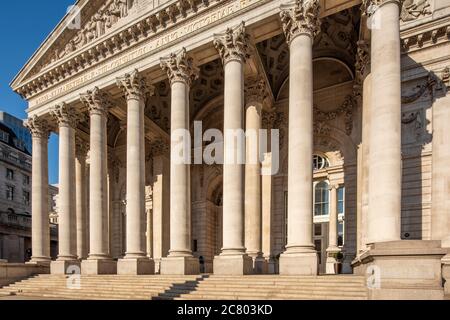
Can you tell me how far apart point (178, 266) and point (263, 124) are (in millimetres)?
14829

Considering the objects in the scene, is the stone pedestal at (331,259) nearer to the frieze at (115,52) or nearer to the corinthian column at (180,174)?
the corinthian column at (180,174)

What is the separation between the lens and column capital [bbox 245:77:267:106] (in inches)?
1011

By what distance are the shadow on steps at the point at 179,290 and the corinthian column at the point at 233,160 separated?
1631mm

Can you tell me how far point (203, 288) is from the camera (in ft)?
55.0

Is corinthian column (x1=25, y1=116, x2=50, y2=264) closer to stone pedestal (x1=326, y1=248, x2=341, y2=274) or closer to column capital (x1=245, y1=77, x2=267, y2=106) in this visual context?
column capital (x1=245, y1=77, x2=267, y2=106)

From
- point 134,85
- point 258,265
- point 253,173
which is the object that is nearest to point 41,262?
point 134,85

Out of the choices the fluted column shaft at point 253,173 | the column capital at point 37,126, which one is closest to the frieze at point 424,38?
the fluted column shaft at point 253,173

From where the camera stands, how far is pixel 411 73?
76.2 ft

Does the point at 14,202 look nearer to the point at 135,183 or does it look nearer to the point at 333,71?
the point at 135,183

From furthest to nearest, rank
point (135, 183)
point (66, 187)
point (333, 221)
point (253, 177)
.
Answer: point (66, 187)
point (333, 221)
point (253, 177)
point (135, 183)

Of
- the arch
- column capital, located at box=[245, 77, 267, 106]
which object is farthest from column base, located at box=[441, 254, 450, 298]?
the arch

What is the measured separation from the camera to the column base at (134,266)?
22.9 metres

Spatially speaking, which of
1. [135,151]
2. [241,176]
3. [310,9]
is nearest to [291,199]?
[241,176]

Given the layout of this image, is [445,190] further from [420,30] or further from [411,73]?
[420,30]
